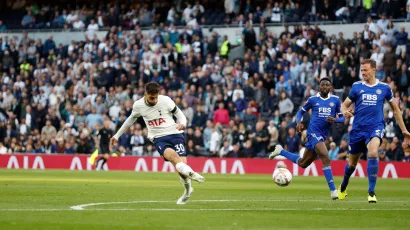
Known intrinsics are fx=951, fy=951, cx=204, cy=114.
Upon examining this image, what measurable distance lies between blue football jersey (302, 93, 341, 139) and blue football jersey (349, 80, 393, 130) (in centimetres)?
223

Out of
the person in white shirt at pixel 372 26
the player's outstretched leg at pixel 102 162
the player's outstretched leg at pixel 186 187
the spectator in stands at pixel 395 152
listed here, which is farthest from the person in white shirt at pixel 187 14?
the player's outstretched leg at pixel 186 187

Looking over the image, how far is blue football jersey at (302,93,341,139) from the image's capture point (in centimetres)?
1991

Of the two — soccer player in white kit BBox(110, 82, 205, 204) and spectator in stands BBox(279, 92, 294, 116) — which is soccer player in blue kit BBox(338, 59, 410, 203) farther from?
spectator in stands BBox(279, 92, 294, 116)

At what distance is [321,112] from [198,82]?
Answer: 18.4 m

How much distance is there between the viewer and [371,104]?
17562 mm

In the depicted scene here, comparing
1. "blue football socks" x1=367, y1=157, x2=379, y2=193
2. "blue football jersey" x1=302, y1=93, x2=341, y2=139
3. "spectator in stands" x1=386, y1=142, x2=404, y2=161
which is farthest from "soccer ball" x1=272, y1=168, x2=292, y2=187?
"spectator in stands" x1=386, y1=142, x2=404, y2=161

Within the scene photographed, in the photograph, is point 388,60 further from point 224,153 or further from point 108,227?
point 108,227

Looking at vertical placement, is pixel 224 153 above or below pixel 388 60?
below

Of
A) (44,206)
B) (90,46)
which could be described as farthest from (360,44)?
(44,206)

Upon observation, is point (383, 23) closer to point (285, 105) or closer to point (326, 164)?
point (285, 105)

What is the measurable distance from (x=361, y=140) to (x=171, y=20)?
86.2ft

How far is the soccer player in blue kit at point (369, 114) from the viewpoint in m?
17.3

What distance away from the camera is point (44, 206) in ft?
50.4

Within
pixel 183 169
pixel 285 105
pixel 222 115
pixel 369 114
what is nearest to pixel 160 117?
pixel 183 169
